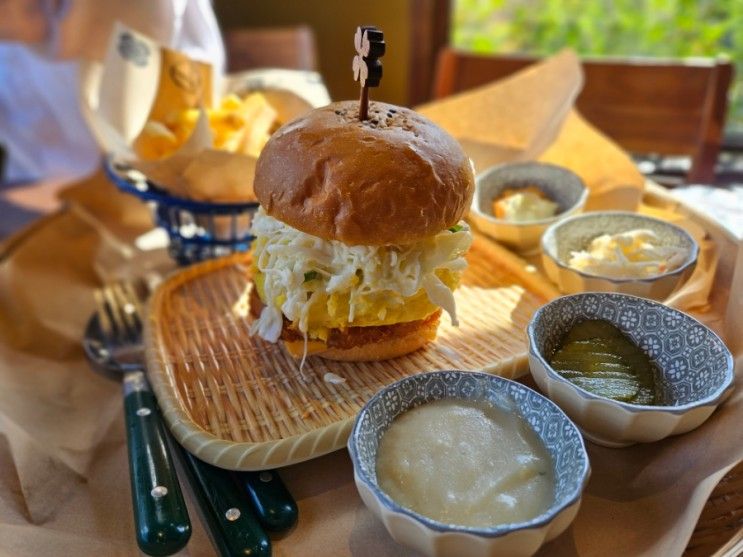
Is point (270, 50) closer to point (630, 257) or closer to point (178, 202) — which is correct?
point (178, 202)

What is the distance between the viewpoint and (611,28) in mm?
2982

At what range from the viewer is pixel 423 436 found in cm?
101

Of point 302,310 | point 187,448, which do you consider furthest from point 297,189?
point 187,448

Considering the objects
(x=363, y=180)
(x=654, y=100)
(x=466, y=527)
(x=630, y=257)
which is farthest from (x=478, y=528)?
(x=654, y=100)

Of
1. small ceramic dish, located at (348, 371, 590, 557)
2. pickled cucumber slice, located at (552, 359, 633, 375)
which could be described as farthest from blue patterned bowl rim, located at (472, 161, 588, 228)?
small ceramic dish, located at (348, 371, 590, 557)

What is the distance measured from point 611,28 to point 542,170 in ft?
5.03

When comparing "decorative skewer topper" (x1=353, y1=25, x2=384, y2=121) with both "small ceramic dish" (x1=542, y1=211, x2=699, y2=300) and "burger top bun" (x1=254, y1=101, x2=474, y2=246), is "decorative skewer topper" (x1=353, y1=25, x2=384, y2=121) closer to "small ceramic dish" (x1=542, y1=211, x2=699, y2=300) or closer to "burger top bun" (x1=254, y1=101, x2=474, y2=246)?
"burger top bun" (x1=254, y1=101, x2=474, y2=246)

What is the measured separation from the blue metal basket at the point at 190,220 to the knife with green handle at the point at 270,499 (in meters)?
0.75

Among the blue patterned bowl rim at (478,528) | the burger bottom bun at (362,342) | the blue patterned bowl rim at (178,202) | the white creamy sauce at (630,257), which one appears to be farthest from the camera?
the blue patterned bowl rim at (178,202)

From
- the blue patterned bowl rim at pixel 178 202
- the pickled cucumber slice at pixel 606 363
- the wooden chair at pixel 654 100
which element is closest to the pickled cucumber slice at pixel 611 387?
the pickled cucumber slice at pixel 606 363

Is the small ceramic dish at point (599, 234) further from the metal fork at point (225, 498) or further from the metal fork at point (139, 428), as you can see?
the metal fork at point (139, 428)

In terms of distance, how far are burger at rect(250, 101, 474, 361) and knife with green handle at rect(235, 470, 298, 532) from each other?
0.30 meters

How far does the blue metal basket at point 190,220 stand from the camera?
Result: 1634 millimetres

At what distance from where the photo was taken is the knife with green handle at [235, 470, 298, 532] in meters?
1.00
